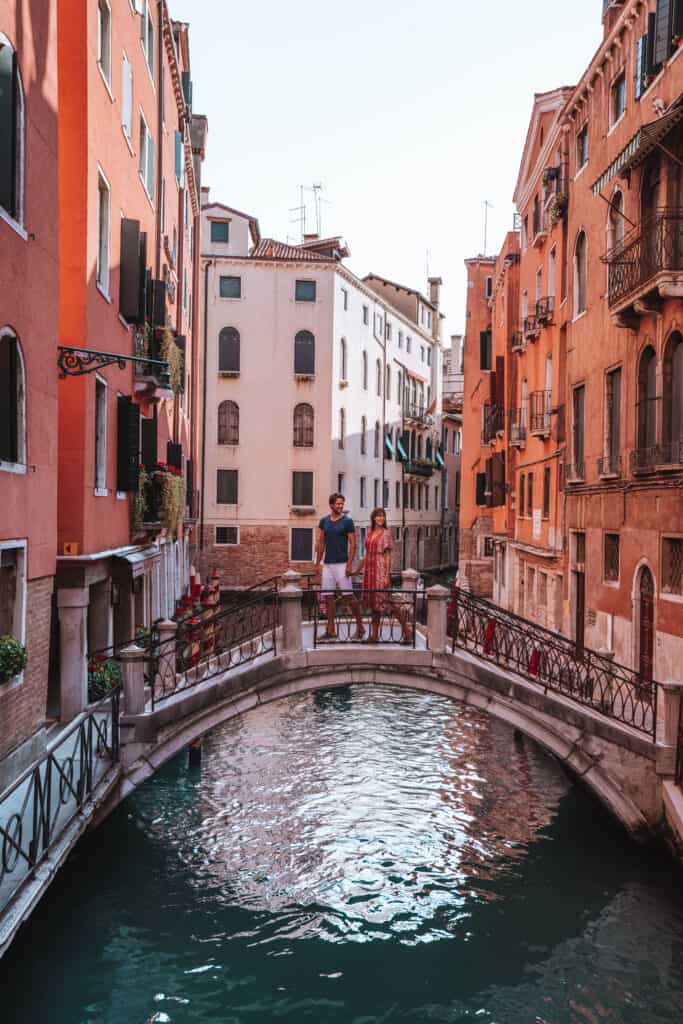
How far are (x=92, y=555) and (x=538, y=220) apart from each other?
19909 mm

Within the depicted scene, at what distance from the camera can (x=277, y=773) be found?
17766 mm

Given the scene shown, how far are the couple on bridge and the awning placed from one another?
23.1ft

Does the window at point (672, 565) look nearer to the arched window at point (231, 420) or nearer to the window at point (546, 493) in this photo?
the window at point (546, 493)

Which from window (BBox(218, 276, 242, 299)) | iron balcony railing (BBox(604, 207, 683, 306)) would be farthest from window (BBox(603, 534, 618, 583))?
window (BBox(218, 276, 242, 299))

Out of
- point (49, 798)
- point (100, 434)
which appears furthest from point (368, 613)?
point (49, 798)

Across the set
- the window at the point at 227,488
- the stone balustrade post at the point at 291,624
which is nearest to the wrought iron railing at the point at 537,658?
the stone balustrade post at the point at 291,624

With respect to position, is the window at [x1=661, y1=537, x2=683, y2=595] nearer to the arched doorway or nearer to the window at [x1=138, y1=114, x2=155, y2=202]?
the arched doorway

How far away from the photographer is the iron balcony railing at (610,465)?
760 inches

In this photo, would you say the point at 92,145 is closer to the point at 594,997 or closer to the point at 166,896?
the point at 166,896

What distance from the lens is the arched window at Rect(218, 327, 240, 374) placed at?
135 feet

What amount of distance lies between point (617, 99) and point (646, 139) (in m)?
5.21

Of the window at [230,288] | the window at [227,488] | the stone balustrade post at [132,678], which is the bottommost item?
the stone balustrade post at [132,678]

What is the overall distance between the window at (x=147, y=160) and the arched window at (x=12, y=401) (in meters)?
8.85

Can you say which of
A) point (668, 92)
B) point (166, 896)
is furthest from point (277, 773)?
point (668, 92)
